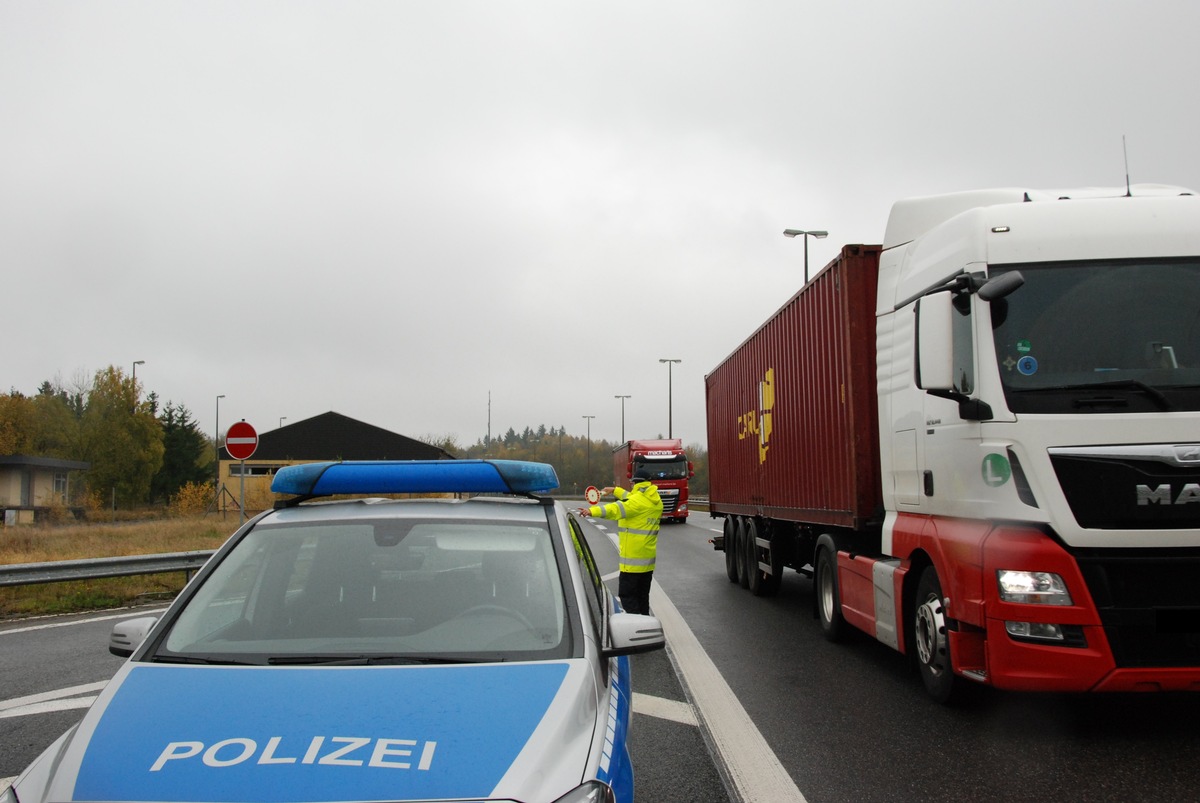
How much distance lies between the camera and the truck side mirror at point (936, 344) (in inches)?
231

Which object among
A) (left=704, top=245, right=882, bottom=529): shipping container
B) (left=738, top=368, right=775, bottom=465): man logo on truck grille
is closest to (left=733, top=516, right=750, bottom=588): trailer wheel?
(left=704, top=245, right=882, bottom=529): shipping container

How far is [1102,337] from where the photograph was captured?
5699 mm

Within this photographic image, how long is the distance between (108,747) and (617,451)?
41328 millimetres

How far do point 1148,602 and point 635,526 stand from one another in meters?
4.94

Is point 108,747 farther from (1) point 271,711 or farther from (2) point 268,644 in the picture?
(2) point 268,644

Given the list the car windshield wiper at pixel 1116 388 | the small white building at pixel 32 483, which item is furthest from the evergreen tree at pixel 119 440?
the car windshield wiper at pixel 1116 388

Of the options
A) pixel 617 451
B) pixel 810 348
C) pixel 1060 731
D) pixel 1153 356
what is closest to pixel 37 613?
pixel 810 348

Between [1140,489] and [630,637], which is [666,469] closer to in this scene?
[1140,489]

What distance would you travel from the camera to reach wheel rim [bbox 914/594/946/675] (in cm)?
634

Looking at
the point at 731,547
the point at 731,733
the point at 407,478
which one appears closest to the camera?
the point at 407,478

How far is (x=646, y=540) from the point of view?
30.8 ft

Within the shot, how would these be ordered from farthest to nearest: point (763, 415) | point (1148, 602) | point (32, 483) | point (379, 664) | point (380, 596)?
point (32, 483)
point (763, 415)
point (1148, 602)
point (380, 596)
point (379, 664)

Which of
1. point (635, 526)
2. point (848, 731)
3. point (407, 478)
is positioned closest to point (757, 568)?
point (635, 526)

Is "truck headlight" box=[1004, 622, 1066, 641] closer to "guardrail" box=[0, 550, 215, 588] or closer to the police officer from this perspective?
the police officer
